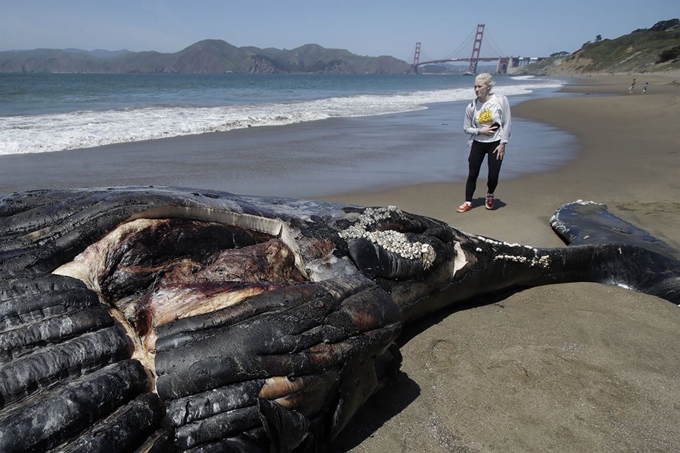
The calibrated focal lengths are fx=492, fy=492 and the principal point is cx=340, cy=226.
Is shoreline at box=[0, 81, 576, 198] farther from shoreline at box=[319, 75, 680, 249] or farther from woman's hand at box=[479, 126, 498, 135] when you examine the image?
woman's hand at box=[479, 126, 498, 135]

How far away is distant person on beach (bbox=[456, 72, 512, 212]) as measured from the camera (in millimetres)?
6195

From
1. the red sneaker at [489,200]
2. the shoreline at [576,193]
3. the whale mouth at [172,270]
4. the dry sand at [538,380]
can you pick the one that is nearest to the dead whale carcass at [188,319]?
the whale mouth at [172,270]

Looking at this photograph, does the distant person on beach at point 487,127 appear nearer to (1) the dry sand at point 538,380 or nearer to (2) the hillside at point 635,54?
(1) the dry sand at point 538,380

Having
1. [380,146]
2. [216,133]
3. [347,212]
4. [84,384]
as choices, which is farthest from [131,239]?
[216,133]

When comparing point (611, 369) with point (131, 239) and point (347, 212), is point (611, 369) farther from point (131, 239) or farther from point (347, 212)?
point (131, 239)

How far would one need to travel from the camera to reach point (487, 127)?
6.29m

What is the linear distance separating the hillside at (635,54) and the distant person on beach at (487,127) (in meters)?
63.7

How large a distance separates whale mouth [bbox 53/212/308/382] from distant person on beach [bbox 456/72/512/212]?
4287 millimetres

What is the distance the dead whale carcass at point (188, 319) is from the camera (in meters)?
1.73

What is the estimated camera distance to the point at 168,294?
2191 millimetres

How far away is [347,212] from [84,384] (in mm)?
2081

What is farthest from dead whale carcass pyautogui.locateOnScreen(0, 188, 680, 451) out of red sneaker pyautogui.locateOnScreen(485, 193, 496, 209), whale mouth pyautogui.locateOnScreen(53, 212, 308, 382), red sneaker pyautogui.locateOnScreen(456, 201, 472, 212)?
red sneaker pyautogui.locateOnScreen(485, 193, 496, 209)

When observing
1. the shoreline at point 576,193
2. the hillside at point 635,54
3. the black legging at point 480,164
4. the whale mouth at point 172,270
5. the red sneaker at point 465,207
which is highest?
the hillside at point 635,54

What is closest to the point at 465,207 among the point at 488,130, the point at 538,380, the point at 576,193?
the point at 488,130
